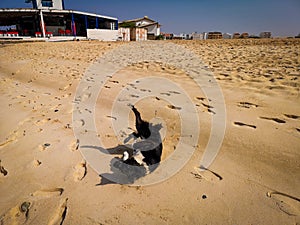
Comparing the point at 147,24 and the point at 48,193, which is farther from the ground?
the point at 147,24

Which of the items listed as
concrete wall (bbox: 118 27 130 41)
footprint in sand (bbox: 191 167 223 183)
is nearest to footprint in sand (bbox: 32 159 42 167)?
footprint in sand (bbox: 191 167 223 183)

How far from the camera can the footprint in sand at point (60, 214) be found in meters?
1.29

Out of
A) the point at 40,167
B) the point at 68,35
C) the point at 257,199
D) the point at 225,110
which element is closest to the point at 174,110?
the point at 225,110

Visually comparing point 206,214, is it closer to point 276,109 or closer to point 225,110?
point 225,110

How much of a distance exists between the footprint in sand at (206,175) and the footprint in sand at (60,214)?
1117 millimetres

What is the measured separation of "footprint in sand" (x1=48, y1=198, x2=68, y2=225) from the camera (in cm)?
129

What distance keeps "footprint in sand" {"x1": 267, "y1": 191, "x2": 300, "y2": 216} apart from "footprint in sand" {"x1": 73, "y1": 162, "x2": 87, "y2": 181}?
1617mm

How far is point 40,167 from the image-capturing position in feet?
5.97

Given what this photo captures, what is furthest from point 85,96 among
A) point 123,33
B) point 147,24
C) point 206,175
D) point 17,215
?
point 147,24

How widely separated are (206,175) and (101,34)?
2434 centimetres

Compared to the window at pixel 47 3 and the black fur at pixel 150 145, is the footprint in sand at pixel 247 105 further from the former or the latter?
the window at pixel 47 3

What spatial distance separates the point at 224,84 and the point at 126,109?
2.10m

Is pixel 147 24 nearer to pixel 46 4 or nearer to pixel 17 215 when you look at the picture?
pixel 46 4

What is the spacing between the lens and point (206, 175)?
160cm
